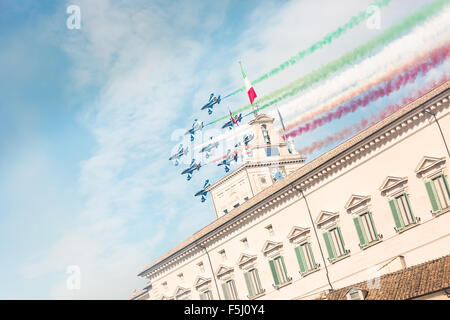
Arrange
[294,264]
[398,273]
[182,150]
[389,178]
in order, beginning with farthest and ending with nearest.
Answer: [182,150], [294,264], [389,178], [398,273]

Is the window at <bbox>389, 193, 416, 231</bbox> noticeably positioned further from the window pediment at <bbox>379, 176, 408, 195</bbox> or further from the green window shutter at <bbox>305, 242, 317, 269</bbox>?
the green window shutter at <bbox>305, 242, 317, 269</bbox>

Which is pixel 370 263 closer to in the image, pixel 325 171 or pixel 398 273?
pixel 398 273

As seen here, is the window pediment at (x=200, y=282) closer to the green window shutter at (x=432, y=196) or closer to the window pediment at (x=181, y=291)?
the window pediment at (x=181, y=291)

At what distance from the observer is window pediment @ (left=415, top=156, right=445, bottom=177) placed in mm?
36197

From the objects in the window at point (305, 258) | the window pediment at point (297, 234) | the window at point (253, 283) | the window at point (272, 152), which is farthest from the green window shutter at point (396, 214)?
the window at point (272, 152)

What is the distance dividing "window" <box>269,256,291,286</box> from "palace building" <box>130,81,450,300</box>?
9 cm

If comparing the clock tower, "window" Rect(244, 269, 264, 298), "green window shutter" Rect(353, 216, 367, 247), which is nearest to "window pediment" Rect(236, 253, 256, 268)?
"window" Rect(244, 269, 264, 298)

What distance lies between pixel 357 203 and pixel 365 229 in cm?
207

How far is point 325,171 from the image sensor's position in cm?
4488

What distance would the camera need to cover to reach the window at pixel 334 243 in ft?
144

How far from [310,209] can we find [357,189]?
5400 mm

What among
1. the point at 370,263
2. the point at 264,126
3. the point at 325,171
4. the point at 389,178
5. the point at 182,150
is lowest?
the point at 370,263

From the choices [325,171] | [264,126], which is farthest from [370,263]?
[264,126]
